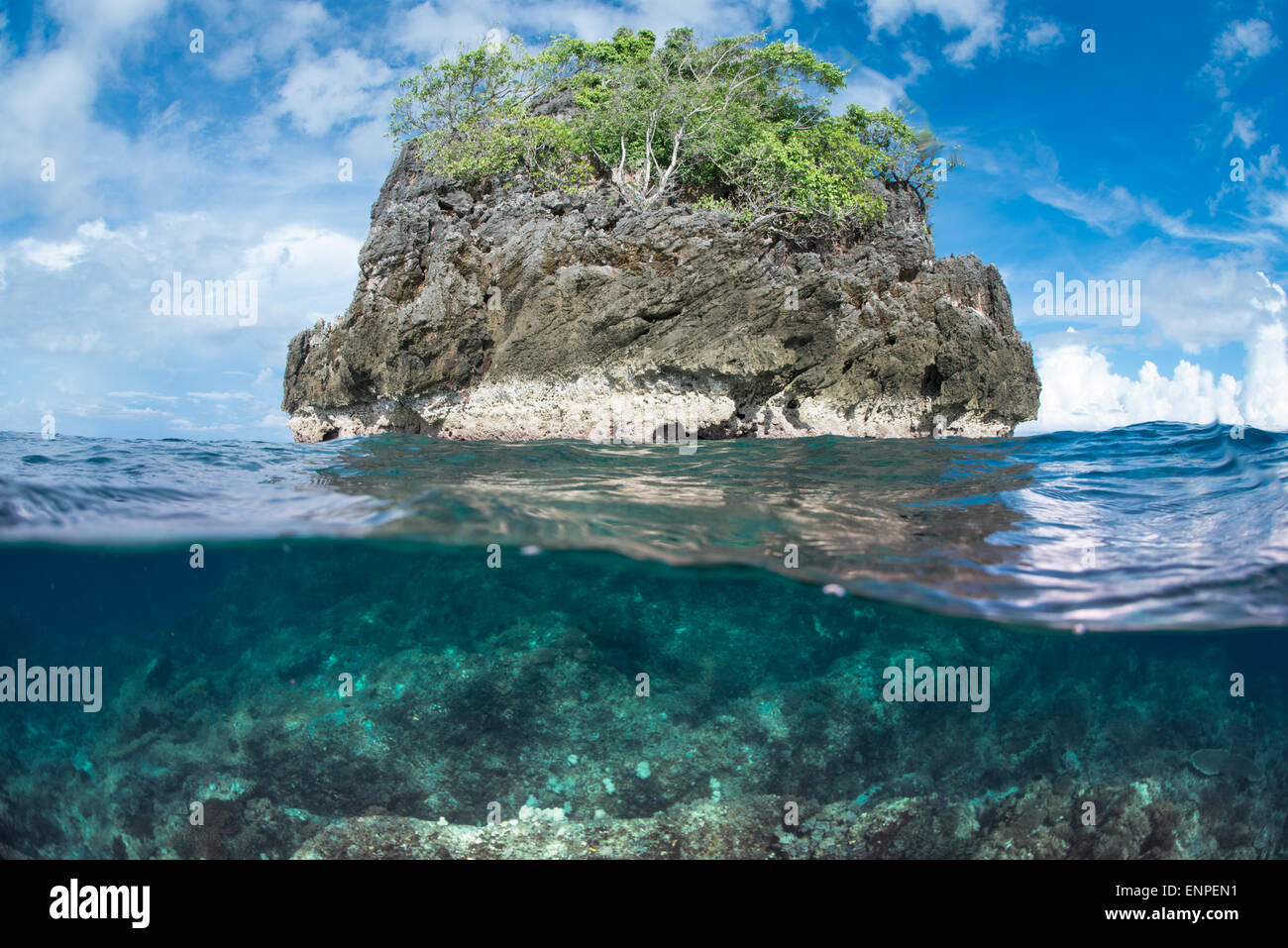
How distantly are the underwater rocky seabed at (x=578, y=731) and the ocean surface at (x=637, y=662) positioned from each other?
4cm

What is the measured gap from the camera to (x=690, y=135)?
20531mm

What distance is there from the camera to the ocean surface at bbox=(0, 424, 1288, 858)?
681 centimetres

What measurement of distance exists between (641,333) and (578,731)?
33.3ft

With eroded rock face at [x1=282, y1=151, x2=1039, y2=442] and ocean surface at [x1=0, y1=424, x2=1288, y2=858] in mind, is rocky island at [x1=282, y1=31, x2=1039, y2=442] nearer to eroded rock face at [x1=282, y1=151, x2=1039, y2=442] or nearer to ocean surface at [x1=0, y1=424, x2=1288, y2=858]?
eroded rock face at [x1=282, y1=151, x2=1039, y2=442]

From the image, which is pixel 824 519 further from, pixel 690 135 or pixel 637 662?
pixel 690 135

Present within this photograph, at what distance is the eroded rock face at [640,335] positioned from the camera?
1527 centimetres

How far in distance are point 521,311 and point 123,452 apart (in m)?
8.36

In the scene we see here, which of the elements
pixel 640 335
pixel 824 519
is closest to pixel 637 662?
pixel 824 519

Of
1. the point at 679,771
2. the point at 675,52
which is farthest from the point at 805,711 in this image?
the point at 675,52

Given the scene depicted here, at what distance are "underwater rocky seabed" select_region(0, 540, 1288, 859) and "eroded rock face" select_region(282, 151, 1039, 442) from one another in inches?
293

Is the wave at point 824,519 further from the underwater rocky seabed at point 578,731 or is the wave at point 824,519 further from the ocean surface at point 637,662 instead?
the underwater rocky seabed at point 578,731

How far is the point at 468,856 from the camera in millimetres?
6535

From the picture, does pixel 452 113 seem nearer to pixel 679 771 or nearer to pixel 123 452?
pixel 123 452

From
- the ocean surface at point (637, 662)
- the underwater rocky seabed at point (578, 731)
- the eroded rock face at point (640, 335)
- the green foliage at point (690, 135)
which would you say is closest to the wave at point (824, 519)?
the ocean surface at point (637, 662)
